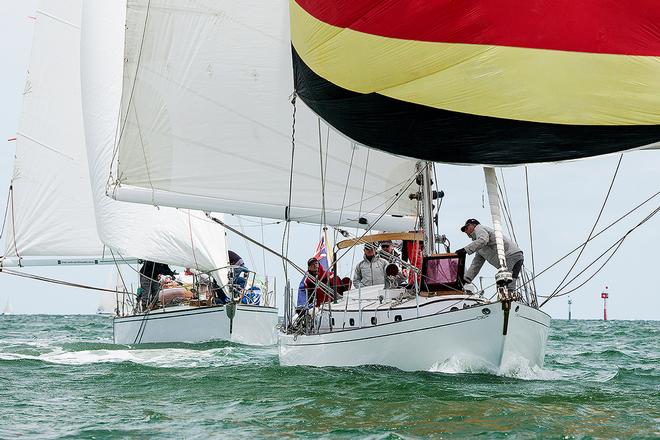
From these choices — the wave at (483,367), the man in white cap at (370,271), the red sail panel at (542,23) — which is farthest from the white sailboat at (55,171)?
the red sail panel at (542,23)

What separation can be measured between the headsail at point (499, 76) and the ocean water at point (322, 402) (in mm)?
2393

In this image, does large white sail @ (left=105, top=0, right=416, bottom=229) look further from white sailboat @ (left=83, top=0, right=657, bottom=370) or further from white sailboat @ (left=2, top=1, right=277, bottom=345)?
white sailboat @ (left=2, top=1, right=277, bottom=345)

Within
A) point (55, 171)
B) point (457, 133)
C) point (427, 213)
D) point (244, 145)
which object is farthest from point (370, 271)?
point (55, 171)

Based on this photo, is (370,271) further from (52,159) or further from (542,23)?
(52,159)

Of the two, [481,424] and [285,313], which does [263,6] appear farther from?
[481,424]

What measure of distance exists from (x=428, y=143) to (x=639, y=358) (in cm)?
1078

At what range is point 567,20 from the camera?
9320 millimetres

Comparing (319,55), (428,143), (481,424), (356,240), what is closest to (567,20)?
(428,143)

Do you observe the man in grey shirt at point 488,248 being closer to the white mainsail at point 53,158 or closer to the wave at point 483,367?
the wave at point 483,367

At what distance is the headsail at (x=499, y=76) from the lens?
30.5 feet

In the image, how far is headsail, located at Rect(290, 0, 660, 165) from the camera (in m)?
9.30

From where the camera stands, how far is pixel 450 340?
504 inches

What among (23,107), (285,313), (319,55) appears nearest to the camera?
(319,55)

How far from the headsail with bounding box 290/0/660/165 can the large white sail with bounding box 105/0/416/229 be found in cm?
646
